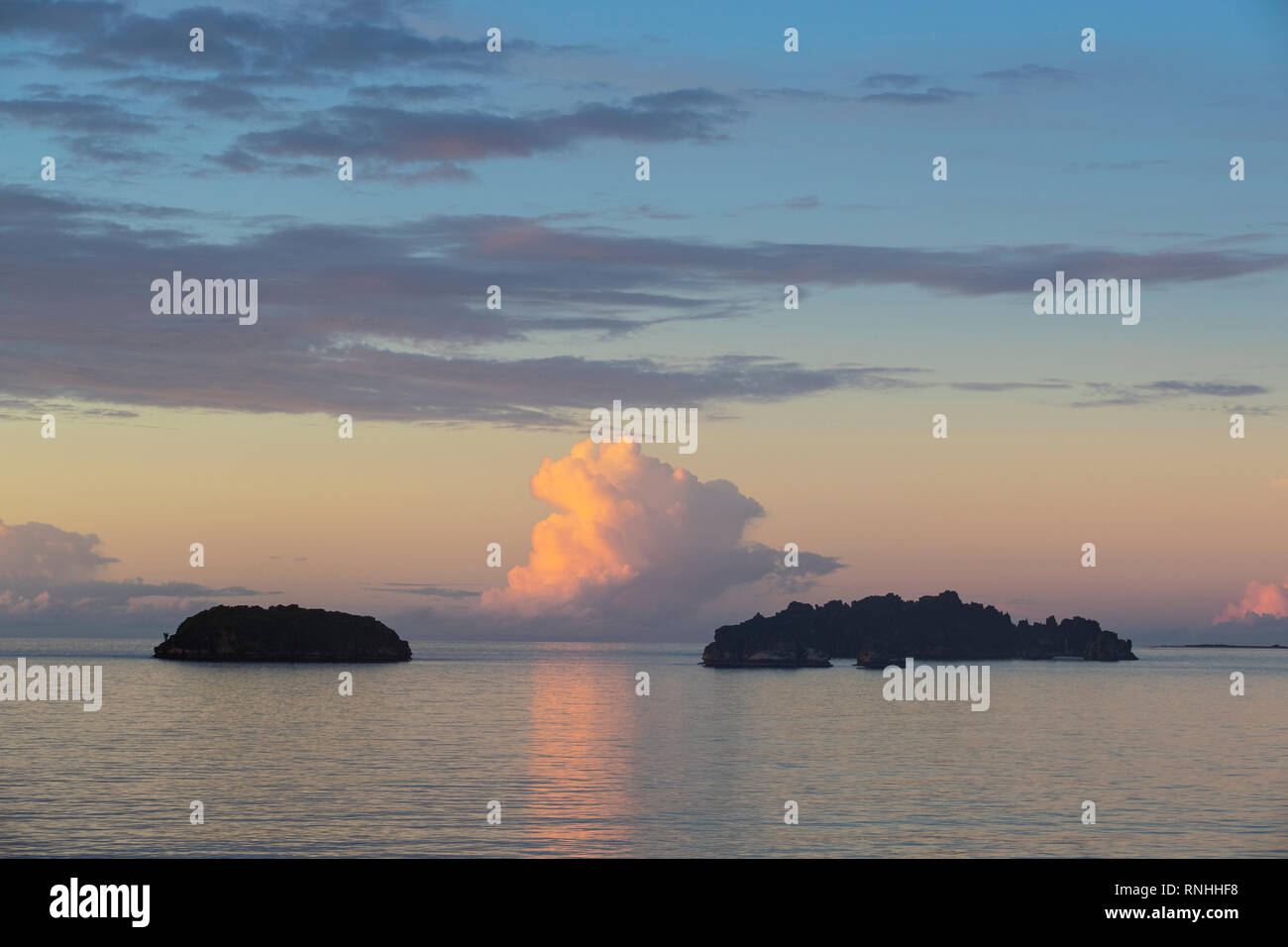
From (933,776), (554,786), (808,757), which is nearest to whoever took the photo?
(554,786)

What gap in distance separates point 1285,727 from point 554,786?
12520 cm

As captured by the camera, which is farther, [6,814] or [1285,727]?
[1285,727]
